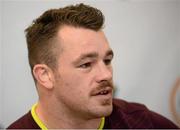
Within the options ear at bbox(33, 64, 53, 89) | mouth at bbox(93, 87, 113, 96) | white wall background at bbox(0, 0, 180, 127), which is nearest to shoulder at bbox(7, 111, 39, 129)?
ear at bbox(33, 64, 53, 89)

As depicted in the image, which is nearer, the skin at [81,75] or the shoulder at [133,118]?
the skin at [81,75]

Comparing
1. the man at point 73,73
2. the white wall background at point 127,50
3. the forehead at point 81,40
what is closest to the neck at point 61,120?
the man at point 73,73

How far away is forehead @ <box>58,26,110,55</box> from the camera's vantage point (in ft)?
3.13

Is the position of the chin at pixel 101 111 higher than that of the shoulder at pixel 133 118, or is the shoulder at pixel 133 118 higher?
the chin at pixel 101 111

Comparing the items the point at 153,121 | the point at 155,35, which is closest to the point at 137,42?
the point at 155,35

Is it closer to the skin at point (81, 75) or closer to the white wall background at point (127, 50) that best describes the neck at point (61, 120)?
the skin at point (81, 75)

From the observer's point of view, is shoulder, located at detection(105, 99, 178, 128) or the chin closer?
the chin

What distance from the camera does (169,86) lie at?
159 centimetres

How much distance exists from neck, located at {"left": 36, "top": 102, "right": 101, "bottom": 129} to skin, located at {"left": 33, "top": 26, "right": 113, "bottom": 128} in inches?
0.5

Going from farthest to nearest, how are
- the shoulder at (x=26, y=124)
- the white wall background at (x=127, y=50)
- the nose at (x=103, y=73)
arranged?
1. the white wall background at (x=127, y=50)
2. the shoulder at (x=26, y=124)
3. the nose at (x=103, y=73)

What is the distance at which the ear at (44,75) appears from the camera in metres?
1.03

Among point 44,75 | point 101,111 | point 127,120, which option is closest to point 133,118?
point 127,120

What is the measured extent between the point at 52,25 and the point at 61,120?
316mm

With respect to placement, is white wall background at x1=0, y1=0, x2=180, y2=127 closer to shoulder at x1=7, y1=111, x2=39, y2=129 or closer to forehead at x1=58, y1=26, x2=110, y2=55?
shoulder at x1=7, y1=111, x2=39, y2=129
